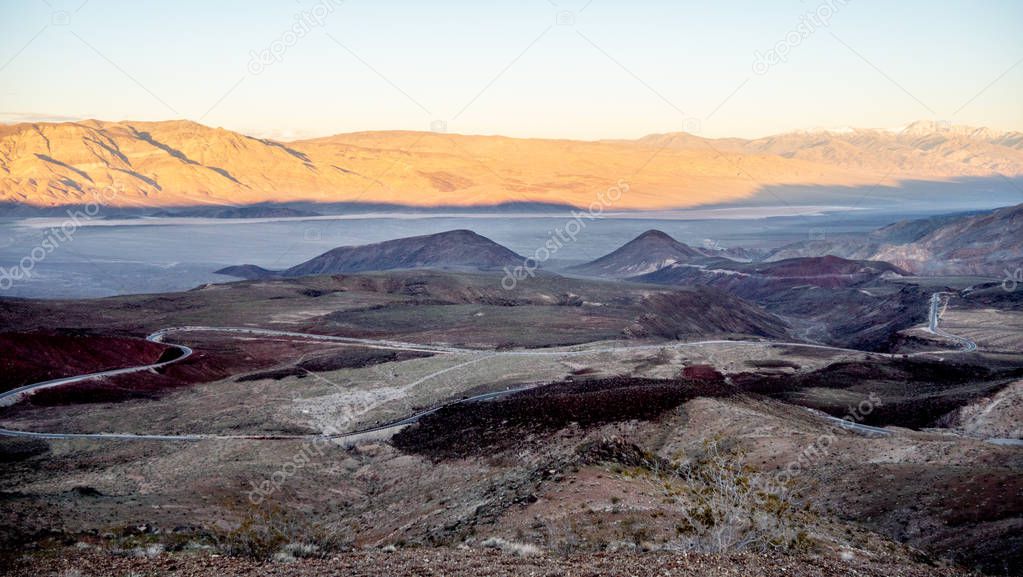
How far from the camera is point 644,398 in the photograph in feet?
106

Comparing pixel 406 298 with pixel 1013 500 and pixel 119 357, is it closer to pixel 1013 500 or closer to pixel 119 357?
pixel 119 357

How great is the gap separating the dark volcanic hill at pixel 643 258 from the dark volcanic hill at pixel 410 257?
18.8 metres

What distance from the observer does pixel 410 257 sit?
168 metres

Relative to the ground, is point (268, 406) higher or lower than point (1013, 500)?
lower

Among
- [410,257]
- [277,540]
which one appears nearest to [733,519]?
[277,540]

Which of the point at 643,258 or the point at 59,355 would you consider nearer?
the point at 59,355

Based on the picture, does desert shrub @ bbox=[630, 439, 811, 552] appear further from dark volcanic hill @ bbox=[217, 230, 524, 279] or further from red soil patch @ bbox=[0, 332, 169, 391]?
dark volcanic hill @ bbox=[217, 230, 524, 279]

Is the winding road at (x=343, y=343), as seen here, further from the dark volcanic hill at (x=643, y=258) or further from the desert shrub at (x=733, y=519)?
the dark volcanic hill at (x=643, y=258)

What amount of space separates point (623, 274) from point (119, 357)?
124 meters

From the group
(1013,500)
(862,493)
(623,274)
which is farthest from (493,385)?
(623,274)

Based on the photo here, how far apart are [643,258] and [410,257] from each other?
46462mm

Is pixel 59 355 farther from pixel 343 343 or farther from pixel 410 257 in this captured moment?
pixel 410 257

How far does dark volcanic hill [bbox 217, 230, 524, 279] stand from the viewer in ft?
530

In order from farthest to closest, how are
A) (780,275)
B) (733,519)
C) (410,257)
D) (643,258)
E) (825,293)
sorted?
1. (643,258)
2. (410,257)
3. (780,275)
4. (825,293)
5. (733,519)
